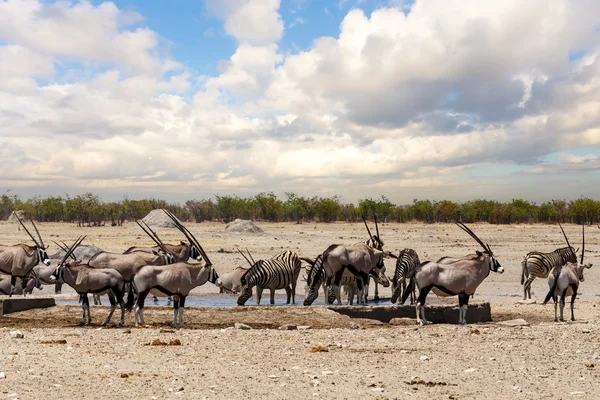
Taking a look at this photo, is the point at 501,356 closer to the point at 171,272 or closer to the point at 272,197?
the point at 171,272

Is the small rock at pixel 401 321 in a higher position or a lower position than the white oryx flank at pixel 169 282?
lower

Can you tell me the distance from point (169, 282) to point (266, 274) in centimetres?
393

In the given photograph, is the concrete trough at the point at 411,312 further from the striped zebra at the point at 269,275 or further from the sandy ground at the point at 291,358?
the striped zebra at the point at 269,275

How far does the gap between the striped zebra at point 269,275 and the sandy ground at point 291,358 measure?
157 cm

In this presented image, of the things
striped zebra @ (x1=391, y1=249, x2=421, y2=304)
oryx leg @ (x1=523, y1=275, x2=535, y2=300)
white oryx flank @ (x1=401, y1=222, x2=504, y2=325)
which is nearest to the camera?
white oryx flank @ (x1=401, y1=222, x2=504, y2=325)

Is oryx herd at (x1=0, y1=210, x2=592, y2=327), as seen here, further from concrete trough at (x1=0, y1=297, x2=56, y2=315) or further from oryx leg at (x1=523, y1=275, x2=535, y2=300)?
concrete trough at (x1=0, y1=297, x2=56, y2=315)

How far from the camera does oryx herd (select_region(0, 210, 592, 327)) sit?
11875 millimetres

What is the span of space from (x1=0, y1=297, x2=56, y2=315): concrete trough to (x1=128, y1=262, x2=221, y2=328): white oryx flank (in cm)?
338

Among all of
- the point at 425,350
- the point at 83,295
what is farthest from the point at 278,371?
the point at 83,295

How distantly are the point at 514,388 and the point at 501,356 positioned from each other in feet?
5.90

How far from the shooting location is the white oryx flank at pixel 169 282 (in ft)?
38.1

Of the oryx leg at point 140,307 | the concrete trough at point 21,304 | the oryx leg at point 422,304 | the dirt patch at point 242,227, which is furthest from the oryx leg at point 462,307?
the dirt patch at point 242,227

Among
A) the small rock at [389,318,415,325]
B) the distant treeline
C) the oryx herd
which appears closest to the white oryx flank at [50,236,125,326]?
the oryx herd

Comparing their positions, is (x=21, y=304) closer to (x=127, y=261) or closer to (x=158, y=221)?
(x=127, y=261)
